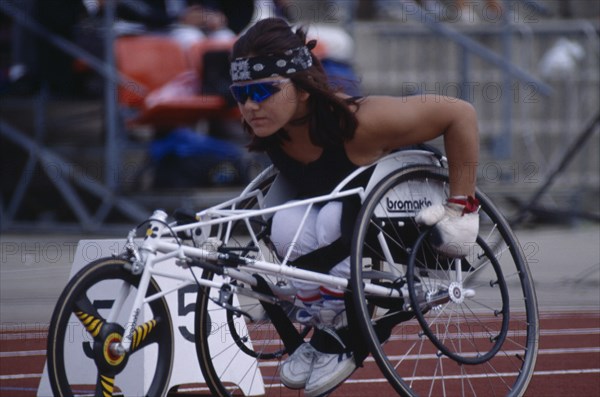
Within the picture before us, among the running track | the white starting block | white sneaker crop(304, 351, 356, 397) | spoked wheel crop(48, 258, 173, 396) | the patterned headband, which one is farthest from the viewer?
the running track

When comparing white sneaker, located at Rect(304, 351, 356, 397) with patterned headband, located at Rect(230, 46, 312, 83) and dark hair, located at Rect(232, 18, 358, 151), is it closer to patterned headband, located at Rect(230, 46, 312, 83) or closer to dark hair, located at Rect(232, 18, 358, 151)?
dark hair, located at Rect(232, 18, 358, 151)

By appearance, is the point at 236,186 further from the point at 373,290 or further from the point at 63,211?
the point at 373,290

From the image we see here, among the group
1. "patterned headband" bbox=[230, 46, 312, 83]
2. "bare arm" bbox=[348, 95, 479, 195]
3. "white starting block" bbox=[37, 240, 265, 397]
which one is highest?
"patterned headband" bbox=[230, 46, 312, 83]

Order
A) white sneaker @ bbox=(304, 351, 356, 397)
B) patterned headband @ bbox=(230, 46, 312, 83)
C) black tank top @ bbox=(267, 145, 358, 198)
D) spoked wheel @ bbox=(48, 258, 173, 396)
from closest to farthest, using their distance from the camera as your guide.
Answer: spoked wheel @ bbox=(48, 258, 173, 396) → patterned headband @ bbox=(230, 46, 312, 83) → white sneaker @ bbox=(304, 351, 356, 397) → black tank top @ bbox=(267, 145, 358, 198)

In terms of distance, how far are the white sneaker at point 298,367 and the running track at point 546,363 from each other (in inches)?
35.2

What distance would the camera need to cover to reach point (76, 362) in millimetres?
4535

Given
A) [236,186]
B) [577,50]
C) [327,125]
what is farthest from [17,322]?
[577,50]

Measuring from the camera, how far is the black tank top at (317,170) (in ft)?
15.5

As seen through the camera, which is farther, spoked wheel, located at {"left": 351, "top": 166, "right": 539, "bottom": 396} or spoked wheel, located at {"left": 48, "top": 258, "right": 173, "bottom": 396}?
spoked wheel, located at {"left": 351, "top": 166, "right": 539, "bottom": 396}

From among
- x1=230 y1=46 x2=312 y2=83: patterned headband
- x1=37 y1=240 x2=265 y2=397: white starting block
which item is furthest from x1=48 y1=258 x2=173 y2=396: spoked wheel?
x1=230 y1=46 x2=312 y2=83: patterned headband

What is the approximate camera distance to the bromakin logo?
4672 millimetres

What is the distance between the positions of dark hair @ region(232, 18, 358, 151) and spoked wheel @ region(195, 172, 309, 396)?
417 mm

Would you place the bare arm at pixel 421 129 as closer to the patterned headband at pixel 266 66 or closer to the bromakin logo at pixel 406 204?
the bromakin logo at pixel 406 204

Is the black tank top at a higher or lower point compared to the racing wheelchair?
higher
